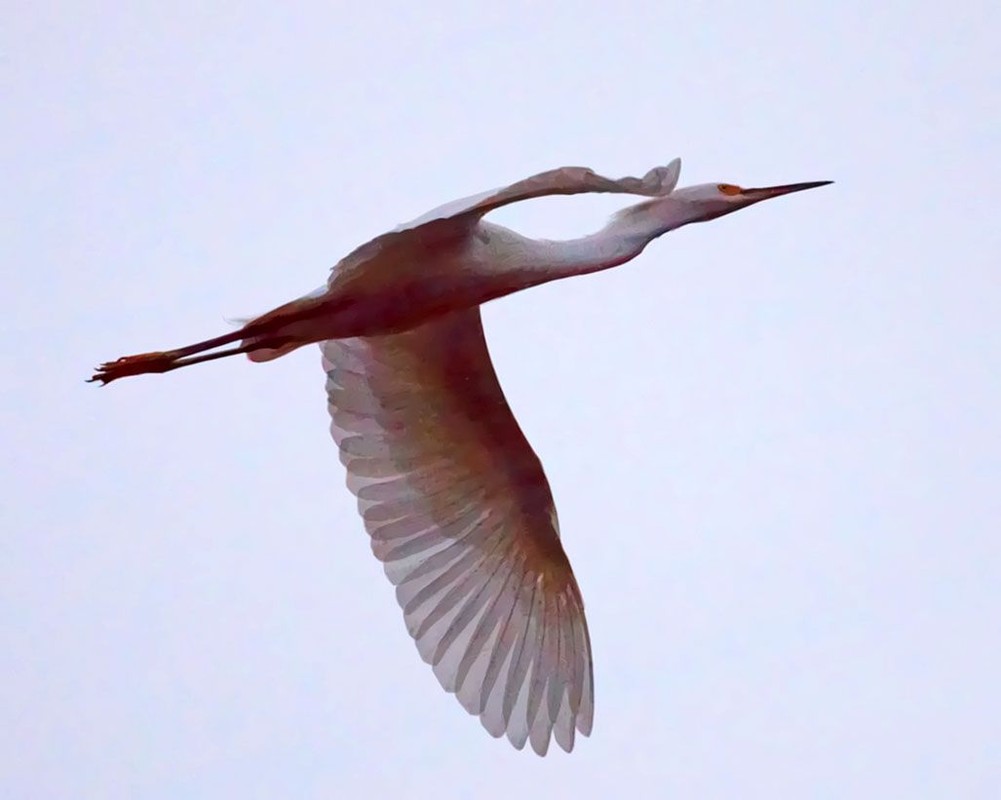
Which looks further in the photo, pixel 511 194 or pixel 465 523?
pixel 465 523

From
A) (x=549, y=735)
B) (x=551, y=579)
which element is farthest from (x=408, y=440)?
(x=549, y=735)

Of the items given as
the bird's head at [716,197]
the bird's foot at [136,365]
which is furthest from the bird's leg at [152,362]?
the bird's head at [716,197]

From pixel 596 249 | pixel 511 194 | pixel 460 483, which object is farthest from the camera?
pixel 460 483

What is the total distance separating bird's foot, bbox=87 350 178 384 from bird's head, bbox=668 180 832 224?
6.25 feet

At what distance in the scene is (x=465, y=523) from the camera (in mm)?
7742

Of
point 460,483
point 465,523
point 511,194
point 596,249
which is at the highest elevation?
point 511,194

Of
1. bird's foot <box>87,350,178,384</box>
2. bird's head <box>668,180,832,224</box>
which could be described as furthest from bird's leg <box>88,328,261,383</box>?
bird's head <box>668,180,832,224</box>

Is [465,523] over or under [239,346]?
under

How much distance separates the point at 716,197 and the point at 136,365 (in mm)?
2174

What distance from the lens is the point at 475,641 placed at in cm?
752

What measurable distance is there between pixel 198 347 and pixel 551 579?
173cm

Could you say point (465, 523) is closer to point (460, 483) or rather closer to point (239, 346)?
point (460, 483)

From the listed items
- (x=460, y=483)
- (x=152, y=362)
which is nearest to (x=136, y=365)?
(x=152, y=362)

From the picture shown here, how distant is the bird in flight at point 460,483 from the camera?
22.7 ft
